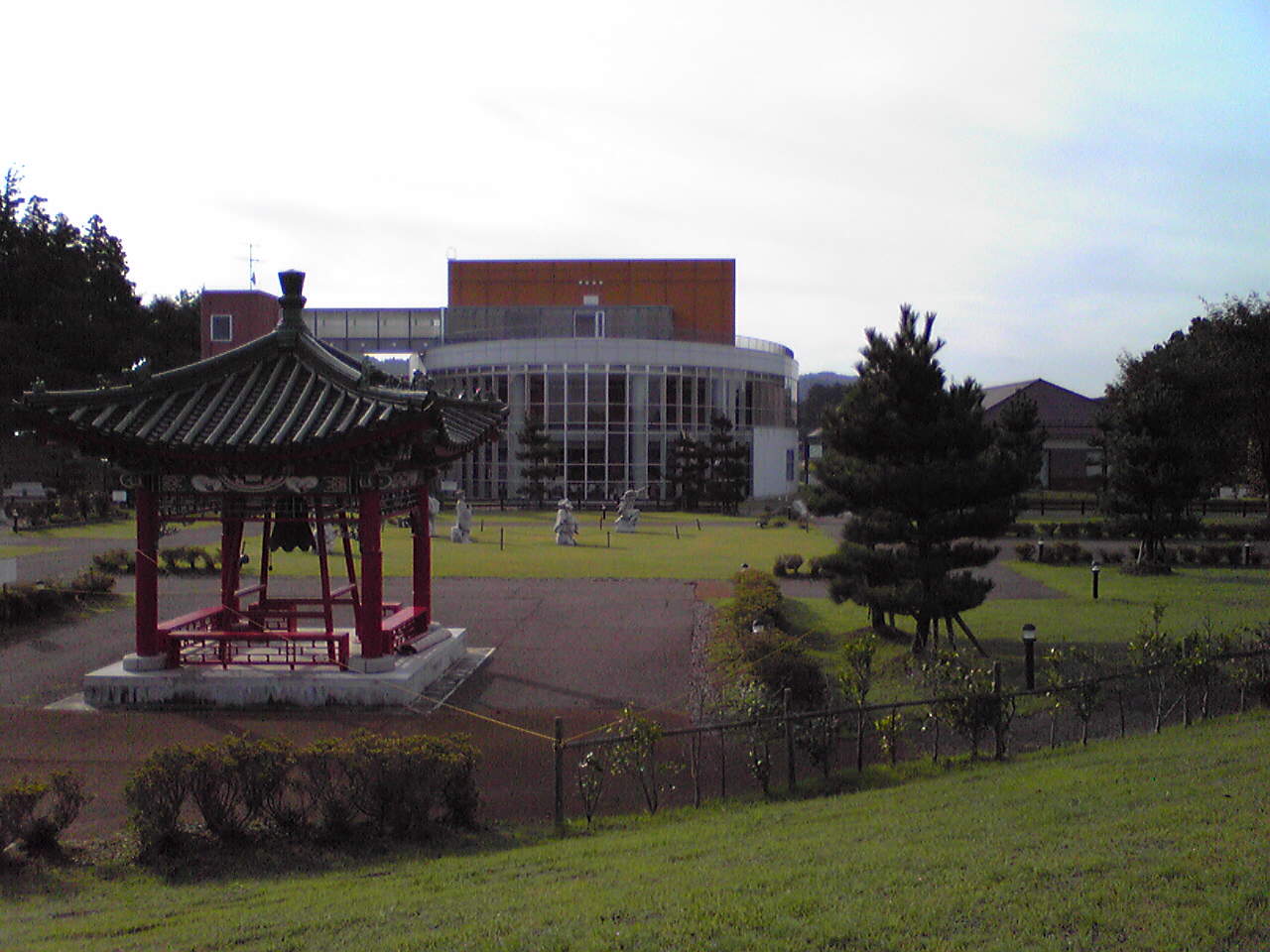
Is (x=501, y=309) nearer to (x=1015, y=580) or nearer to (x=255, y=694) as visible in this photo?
(x=1015, y=580)

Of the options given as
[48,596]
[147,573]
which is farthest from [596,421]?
[147,573]

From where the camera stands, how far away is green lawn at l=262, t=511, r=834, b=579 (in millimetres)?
25203

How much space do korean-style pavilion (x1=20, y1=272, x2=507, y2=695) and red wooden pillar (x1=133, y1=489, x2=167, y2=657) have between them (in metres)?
0.02

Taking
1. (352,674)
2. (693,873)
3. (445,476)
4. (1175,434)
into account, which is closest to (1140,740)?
(693,873)

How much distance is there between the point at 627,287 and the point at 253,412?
5137cm

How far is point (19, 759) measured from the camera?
33.0 feet

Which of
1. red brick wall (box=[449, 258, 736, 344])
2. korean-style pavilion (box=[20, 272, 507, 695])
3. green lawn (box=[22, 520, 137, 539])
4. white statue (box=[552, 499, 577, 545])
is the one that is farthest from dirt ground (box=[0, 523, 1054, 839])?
red brick wall (box=[449, 258, 736, 344])

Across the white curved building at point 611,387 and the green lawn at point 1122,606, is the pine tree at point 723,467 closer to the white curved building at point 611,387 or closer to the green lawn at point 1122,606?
the white curved building at point 611,387

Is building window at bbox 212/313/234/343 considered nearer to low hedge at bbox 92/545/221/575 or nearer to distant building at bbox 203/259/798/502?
distant building at bbox 203/259/798/502

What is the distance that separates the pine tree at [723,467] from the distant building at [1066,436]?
69.1 ft

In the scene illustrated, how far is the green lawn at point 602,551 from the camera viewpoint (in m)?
25.2

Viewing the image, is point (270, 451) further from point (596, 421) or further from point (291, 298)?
point (596, 421)

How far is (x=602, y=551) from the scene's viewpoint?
29.3m

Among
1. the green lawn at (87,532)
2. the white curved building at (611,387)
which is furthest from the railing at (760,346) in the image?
the green lawn at (87,532)
